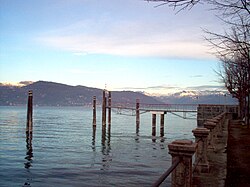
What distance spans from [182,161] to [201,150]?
12.5 ft

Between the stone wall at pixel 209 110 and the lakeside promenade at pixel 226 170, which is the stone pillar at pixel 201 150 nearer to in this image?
the lakeside promenade at pixel 226 170

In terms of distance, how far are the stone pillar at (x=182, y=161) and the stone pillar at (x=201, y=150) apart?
3.29 metres

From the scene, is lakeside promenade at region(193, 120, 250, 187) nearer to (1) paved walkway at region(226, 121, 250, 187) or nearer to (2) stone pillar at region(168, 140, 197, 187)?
(1) paved walkway at region(226, 121, 250, 187)

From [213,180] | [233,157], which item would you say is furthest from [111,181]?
[213,180]

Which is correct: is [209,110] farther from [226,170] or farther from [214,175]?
[214,175]

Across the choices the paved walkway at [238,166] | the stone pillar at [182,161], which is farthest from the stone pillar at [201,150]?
the stone pillar at [182,161]

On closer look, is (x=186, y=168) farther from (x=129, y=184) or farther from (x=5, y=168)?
(x=5, y=168)

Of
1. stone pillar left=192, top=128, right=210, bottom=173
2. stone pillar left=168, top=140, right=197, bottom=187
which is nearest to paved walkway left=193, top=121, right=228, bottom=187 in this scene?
stone pillar left=192, top=128, right=210, bottom=173

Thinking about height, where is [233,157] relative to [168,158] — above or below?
above

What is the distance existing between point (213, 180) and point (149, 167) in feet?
36.8

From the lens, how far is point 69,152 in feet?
81.3

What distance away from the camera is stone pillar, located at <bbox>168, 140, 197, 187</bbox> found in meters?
4.57

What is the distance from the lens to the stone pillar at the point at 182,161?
4.57m

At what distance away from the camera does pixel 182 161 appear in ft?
15.4
